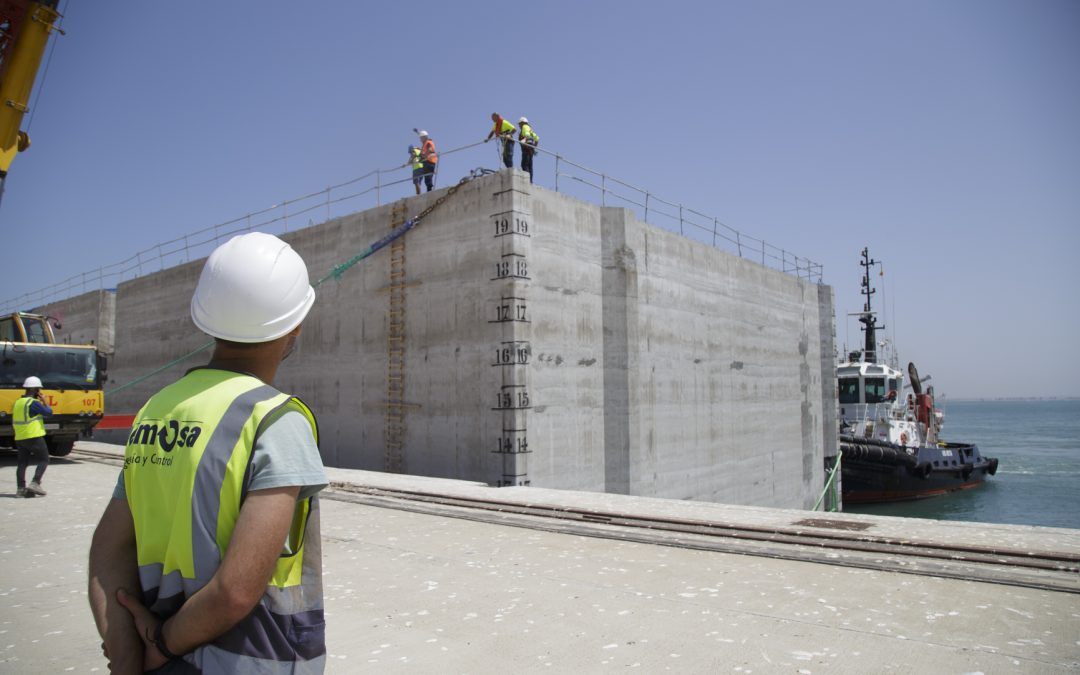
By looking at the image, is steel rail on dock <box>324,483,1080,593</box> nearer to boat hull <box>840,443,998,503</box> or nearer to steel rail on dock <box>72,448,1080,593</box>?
steel rail on dock <box>72,448,1080,593</box>

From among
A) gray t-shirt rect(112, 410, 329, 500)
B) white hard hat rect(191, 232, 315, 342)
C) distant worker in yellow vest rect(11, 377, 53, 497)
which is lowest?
distant worker in yellow vest rect(11, 377, 53, 497)

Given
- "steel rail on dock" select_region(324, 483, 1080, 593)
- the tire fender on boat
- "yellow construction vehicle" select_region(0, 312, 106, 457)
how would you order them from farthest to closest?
the tire fender on boat
"yellow construction vehicle" select_region(0, 312, 106, 457)
"steel rail on dock" select_region(324, 483, 1080, 593)

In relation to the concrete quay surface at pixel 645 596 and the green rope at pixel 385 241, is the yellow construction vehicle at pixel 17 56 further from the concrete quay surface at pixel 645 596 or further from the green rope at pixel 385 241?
the concrete quay surface at pixel 645 596

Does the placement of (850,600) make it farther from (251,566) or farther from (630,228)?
(630,228)

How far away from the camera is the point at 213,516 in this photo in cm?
164

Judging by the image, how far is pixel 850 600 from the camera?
16.2 feet

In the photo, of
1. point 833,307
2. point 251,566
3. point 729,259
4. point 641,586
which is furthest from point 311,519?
point 833,307

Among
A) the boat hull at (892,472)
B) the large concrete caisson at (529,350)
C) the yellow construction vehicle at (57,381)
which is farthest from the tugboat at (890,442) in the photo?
the yellow construction vehicle at (57,381)

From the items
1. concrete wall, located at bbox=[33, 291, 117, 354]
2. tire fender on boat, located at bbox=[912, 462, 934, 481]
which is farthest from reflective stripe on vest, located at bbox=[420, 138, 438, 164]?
tire fender on boat, located at bbox=[912, 462, 934, 481]

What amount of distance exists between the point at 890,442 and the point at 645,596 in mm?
29183

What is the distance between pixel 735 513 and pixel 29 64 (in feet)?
49.1

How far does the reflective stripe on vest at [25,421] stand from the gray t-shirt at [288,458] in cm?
1067

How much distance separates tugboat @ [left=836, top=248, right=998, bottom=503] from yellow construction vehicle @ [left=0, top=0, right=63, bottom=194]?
28.3m

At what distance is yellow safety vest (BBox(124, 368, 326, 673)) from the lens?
1.63 m
